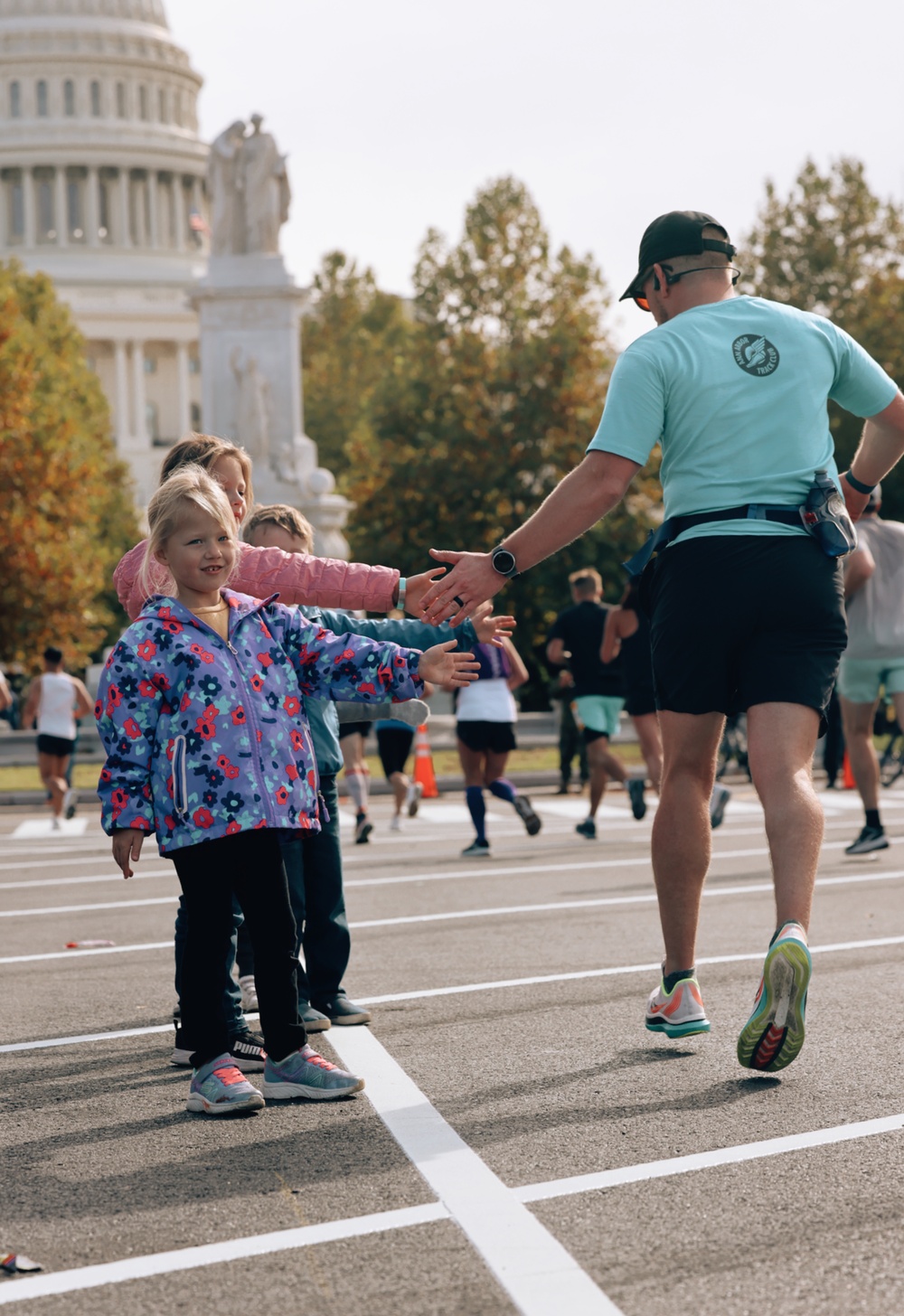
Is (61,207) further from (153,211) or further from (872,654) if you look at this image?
(872,654)

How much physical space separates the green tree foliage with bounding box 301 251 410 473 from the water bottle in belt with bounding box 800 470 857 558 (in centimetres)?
5957

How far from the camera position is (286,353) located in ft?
103

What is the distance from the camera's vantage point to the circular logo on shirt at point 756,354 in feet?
16.0

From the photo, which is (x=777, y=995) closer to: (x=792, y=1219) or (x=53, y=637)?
(x=792, y=1219)

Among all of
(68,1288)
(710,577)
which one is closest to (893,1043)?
(710,577)

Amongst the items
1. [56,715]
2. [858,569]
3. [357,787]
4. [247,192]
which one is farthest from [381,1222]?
[247,192]

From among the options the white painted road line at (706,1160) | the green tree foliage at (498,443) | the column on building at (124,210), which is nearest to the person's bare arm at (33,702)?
the white painted road line at (706,1160)

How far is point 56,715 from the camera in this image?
18266 mm

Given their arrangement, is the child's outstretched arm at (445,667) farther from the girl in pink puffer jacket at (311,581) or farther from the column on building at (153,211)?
the column on building at (153,211)

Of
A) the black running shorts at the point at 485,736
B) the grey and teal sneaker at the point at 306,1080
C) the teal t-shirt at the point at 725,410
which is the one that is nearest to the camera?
the grey and teal sneaker at the point at 306,1080

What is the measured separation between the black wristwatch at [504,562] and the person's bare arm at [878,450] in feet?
3.43

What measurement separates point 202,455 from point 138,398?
100015mm

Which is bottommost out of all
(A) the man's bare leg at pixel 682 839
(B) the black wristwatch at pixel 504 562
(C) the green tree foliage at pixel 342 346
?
(A) the man's bare leg at pixel 682 839

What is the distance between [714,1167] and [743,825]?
399 inches
